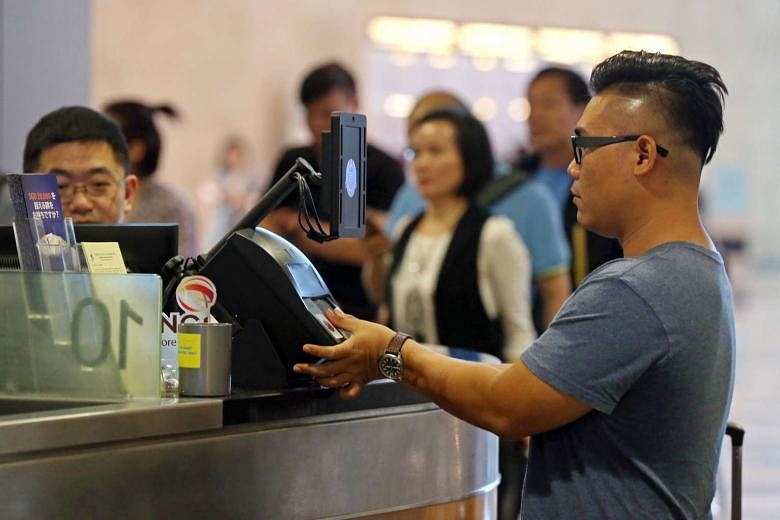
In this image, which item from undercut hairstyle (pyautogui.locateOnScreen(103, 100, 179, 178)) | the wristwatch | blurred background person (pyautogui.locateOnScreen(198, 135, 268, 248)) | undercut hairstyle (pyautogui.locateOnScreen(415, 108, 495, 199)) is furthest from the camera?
blurred background person (pyautogui.locateOnScreen(198, 135, 268, 248))

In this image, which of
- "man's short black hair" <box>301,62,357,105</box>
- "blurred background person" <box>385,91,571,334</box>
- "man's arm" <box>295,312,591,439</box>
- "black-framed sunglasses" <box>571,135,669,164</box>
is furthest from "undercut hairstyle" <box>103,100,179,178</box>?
"black-framed sunglasses" <box>571,135,669,164</box>

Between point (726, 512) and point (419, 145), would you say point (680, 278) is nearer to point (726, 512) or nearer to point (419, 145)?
point (419, 145)

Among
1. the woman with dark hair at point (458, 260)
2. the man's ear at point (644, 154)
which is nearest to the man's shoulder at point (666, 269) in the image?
the man's ear at point (644, 154)

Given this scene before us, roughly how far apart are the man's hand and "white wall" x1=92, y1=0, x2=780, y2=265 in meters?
9.84

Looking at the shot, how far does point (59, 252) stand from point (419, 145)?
248 cm

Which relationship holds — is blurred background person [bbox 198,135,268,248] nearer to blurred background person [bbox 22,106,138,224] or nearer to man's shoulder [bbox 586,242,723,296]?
blurred background person [bbox 22,106,138,224]

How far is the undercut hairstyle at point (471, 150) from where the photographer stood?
4.63m

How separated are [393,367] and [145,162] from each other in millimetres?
2886

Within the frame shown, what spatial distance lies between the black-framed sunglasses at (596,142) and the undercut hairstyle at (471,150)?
2.38 metres

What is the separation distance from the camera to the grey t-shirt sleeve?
2.04 meters

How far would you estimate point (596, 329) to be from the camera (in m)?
2.04

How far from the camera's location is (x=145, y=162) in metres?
4.97

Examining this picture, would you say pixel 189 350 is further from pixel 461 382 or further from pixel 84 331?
pixel 461 382

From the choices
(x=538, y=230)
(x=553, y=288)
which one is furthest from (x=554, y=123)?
(x=553, y=288)
